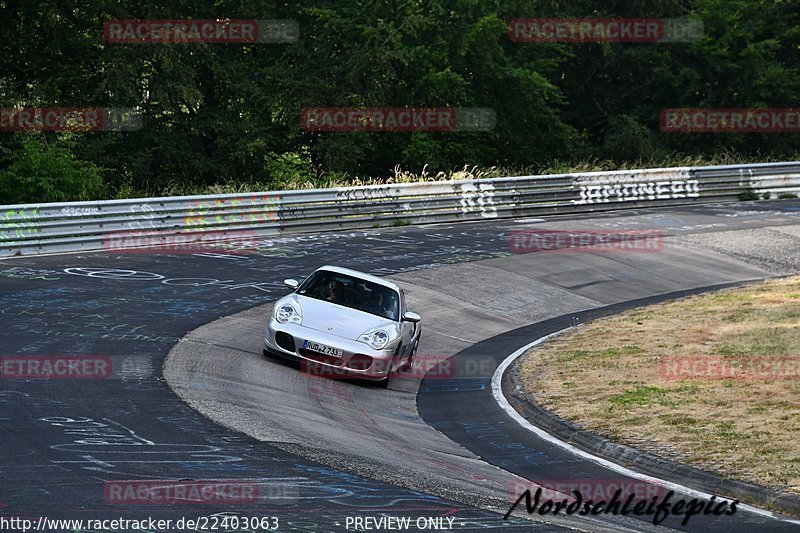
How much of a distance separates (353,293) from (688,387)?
188 inches

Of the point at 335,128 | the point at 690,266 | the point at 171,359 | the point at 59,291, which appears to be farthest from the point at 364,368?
the point at 335,128

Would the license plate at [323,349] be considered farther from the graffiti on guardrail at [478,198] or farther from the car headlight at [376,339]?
the graffiti on guardrail at [478,198]

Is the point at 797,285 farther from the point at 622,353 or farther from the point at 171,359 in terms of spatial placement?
the point at 171,359

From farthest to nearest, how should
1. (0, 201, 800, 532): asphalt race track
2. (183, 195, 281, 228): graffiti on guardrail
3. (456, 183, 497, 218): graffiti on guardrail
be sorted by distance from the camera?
(456, 183, 497, 218): graffiti on guardrail → (183, 195, 281, 228): graffiti on guardrail → (0, 201, 800, 532): asphalt race track

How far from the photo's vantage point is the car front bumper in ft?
44.4

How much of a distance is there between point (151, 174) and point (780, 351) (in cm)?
2790

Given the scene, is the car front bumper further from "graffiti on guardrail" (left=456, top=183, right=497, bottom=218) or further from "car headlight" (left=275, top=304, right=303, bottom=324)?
"graffiti on guardrail" (left=456, top=183, right=497, bottom=218)

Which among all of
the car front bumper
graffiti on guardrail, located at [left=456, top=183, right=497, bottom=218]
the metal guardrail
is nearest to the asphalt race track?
the car front bumper

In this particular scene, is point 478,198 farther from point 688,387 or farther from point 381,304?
point 688,387

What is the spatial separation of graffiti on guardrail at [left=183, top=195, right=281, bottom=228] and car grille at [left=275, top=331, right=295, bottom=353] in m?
9.47

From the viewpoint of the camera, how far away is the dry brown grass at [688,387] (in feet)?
34.4

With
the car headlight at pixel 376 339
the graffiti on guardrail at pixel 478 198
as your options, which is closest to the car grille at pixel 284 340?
the car headlight at pixel 376 339

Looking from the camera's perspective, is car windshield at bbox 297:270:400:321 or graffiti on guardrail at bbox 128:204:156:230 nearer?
car windshield at bbox 297:270:400:321

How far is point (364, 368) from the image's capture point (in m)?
13.6
